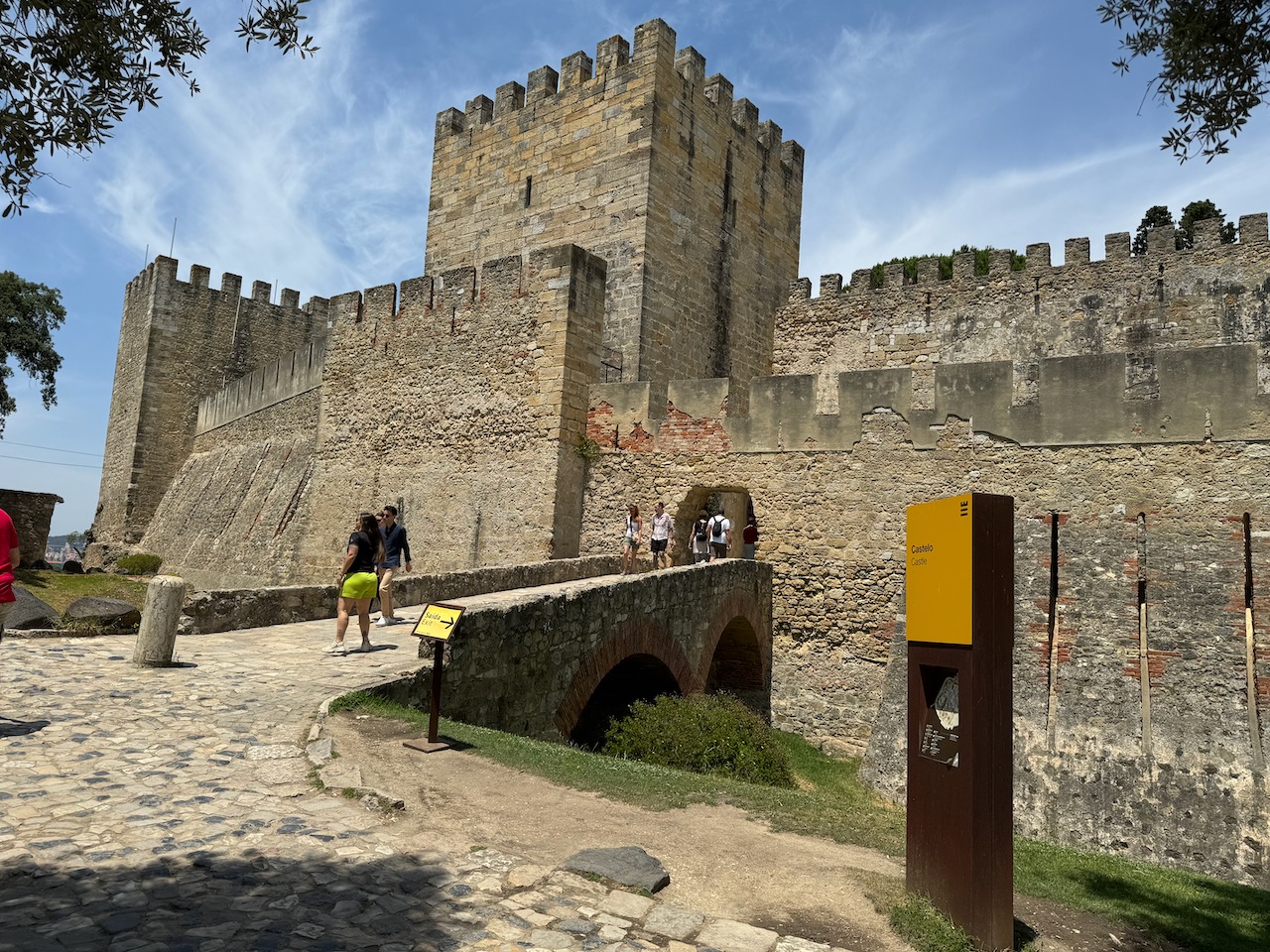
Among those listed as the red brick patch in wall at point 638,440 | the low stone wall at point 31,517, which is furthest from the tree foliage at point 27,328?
the red brick patch in wall at point 638,440

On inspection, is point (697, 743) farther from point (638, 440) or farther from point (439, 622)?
point (638, 440)

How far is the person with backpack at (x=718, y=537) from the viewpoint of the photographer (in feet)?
48.5

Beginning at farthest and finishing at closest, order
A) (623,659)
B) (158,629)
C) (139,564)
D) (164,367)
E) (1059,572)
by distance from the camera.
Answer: (164,367) → (139,564) → (1059,572) → (623,659) → (158,629)

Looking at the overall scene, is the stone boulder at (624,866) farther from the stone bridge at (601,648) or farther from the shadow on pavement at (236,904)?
the stone bridge at (601,648)

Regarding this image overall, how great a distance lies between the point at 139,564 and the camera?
26.7 meters

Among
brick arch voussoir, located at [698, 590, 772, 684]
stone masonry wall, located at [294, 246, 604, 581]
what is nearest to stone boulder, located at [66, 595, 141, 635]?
stone masonry wall, located at [294, 246, 604, 581]

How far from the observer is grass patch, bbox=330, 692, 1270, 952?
4.24 m

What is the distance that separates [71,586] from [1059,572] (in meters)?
20.5

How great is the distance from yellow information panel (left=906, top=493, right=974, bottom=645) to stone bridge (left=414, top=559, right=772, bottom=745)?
393 centimetres

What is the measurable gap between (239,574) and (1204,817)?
67.7ft

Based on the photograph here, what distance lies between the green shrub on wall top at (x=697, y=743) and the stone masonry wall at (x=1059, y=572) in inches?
59.8

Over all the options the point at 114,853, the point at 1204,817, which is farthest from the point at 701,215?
the point at 114,853

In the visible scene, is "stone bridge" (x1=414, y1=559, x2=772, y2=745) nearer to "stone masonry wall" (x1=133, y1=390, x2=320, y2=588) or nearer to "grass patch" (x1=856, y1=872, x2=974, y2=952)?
"grass patch" (x1=856, y1=872, x2=974, y2=952)

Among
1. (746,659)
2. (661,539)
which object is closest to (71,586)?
(661,539)
